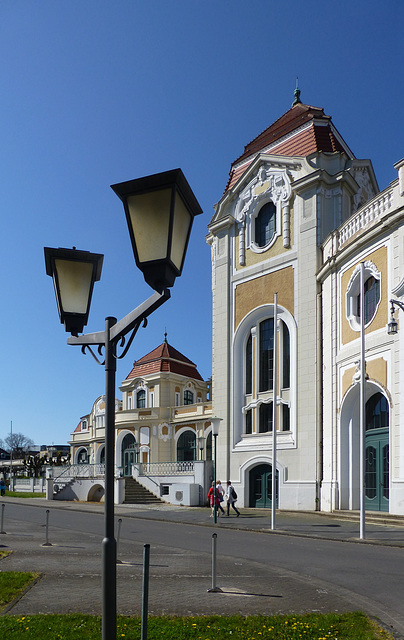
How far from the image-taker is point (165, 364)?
56.0 meters

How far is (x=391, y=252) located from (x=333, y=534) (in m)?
10.7

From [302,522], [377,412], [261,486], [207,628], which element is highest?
[377,412]

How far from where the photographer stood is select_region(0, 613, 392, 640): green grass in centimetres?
704

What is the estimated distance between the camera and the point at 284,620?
310 inches

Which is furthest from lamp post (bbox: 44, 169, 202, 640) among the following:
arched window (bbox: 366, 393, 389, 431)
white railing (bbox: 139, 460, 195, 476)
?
white railing (bbox: 139, 460, 195, 476)

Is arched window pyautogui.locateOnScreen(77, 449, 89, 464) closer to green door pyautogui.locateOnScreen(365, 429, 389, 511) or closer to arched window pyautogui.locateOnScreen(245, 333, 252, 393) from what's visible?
arched window pyautogui.locateOnScreen(245, 333, 252, 393)

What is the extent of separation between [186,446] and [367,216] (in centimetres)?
2923

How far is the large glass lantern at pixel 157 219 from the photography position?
440 cm

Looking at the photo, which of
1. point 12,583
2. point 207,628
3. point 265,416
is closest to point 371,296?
point 265,416

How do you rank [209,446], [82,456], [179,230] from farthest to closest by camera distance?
[82,456] → [209,446] → [179,230]

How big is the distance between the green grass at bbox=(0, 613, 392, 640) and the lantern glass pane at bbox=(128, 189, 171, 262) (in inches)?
177

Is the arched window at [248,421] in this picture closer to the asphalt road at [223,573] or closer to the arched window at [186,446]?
the asphalt road at [223,573]

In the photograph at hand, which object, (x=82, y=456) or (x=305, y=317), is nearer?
(x=305, y=317)

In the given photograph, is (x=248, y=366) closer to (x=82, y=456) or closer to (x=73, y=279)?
(x=73, y=279)
